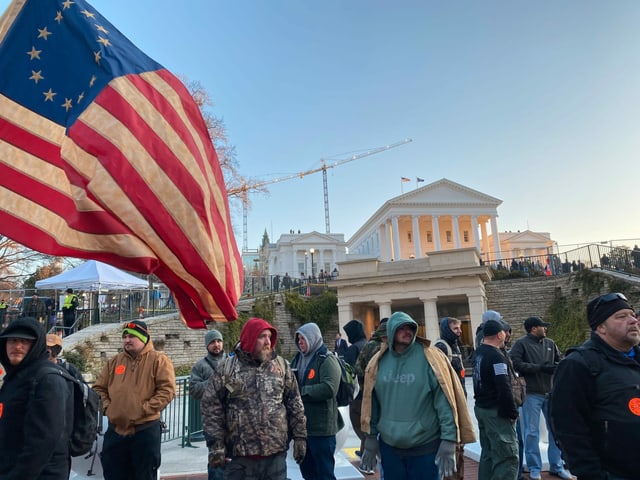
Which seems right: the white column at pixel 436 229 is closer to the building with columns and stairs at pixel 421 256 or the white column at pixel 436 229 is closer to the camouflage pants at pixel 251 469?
the building with columns and stairs at pixel 421 256

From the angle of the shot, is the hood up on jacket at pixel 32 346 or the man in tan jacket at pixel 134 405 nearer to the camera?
the hood up on jacket at pixel 32 346

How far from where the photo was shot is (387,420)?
13.1 feet

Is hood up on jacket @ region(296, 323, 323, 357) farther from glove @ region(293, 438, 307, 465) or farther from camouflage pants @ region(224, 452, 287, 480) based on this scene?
camouflage pants @ region(224, 452, 287, 480)

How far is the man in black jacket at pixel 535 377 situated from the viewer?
6090 millimetres

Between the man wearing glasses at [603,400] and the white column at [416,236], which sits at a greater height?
the white column at [416,236]

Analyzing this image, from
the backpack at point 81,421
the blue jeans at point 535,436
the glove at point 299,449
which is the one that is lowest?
the blue jeans at point 535,436

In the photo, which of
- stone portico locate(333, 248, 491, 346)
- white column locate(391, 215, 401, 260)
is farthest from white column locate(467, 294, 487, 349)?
white column locate(391, 215, 401, 260)

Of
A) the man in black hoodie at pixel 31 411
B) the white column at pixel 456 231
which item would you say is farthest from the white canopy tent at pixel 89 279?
the white column at pixel 456 231

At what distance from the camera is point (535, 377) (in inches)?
247

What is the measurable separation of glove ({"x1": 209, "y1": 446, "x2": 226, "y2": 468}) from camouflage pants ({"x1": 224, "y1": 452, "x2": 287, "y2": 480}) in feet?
0.40

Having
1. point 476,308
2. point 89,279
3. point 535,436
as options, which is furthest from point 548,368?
point 476,308

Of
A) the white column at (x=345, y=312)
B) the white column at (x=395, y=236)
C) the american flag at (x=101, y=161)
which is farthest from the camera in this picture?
the white column at (x=395, y=236)

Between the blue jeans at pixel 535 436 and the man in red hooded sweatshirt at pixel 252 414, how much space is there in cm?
380

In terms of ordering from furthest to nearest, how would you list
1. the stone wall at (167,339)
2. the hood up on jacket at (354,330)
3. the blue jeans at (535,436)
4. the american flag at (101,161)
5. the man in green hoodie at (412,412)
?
the stone wall at (167,339) → the hood up on jacket at (354,330) → the blue jeans at (535,436) → the man in green hoodie at (412,412) → the american flag at (101,161)
